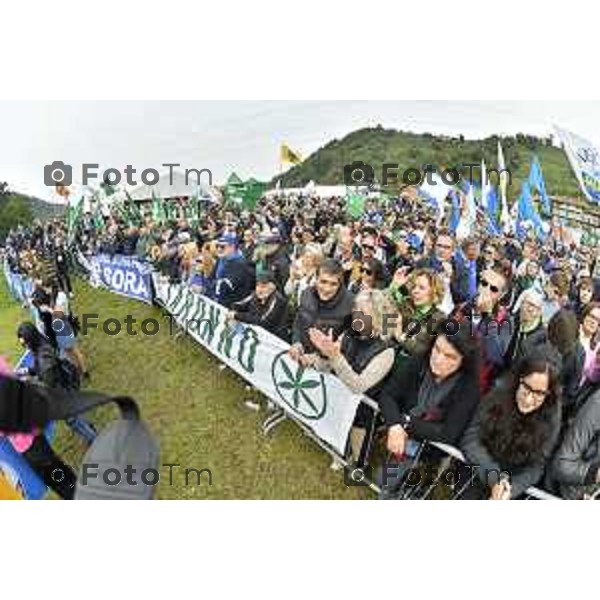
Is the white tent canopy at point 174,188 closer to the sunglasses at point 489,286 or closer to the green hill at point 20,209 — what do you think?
the green hill at point 20,209

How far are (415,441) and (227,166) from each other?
72.0 inches

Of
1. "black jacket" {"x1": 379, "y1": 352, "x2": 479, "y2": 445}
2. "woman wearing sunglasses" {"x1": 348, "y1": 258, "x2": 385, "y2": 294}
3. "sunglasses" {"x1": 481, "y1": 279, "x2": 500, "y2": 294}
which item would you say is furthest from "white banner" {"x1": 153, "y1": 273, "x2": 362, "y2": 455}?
"sunglasses" {"x1": 481, "y1": 279, "x2": 500, "y2": 294}

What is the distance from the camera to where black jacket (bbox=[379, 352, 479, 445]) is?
3.41 meters

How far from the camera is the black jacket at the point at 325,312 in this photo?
3887mm

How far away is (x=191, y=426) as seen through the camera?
13.9ft

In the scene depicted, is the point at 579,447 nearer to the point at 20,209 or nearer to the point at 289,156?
the point at 289,156

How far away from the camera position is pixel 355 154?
388cm

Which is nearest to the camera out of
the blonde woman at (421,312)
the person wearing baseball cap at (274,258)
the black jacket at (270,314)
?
the blonde woman at (421,312)

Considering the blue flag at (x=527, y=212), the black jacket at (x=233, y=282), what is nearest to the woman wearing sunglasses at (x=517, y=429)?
the blue flag at (x=527, y=212)

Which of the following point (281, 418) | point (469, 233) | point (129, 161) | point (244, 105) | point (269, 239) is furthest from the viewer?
point (269, 239)

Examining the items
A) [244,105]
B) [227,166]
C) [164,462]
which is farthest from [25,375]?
[244,105]

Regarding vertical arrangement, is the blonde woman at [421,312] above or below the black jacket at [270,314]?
above

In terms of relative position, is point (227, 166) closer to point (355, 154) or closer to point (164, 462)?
point (355, 154)

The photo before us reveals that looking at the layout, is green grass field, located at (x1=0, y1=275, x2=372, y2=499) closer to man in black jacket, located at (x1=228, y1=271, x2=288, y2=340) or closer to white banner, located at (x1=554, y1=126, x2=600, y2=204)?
man in black jacket, located at (x1=228, y1=271, x2=288, y2=340)
